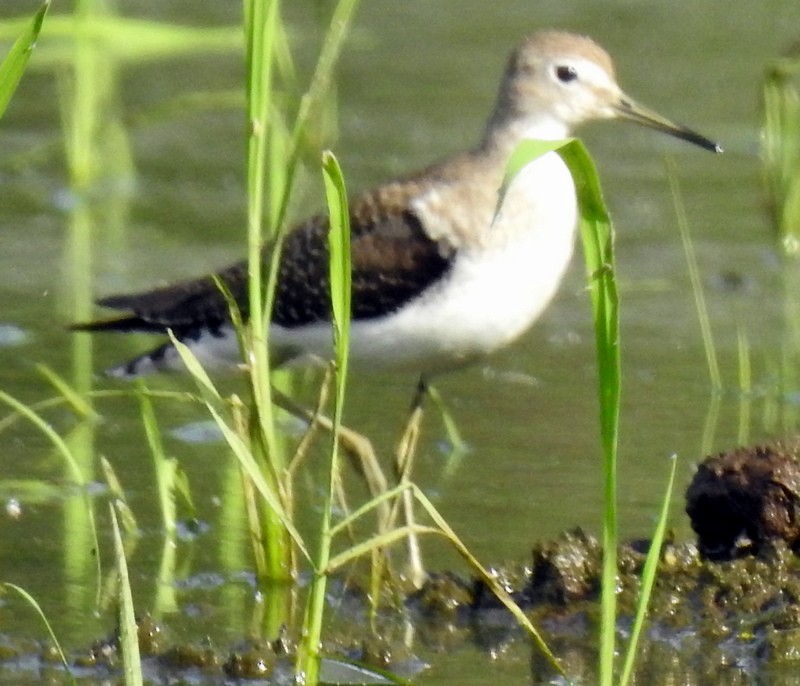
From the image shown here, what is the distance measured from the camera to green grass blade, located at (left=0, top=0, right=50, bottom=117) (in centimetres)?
374

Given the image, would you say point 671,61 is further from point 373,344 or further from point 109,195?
point 373,344

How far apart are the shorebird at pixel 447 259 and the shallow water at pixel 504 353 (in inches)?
13.1

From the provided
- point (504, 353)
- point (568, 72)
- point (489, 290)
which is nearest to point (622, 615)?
point (489, 290)

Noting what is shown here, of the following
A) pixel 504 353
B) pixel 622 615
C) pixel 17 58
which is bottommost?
pixel 622 615

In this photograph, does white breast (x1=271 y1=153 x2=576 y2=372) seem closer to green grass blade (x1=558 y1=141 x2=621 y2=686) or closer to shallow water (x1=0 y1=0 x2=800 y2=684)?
shallow water (x1=0 y1=0 x2=800 y2=684)

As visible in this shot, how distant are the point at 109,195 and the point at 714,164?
2.96 m

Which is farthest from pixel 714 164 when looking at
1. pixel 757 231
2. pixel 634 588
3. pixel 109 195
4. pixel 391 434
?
pixel 634 588

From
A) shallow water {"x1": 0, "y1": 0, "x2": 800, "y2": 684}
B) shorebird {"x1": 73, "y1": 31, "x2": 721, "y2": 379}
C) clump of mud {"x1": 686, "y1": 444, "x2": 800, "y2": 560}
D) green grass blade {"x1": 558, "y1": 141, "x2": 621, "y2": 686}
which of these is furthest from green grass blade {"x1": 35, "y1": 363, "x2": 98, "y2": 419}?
green grass blade {"x1": 558, "y1": 141, "x2": 621, "y2": 686}

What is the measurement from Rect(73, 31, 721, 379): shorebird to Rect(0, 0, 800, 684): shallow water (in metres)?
0.33

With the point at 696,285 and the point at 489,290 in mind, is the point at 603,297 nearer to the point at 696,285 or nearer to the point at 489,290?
the point at 489,290

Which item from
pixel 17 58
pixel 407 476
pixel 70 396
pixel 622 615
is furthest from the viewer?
pixel 70 396

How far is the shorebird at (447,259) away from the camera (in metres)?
5.61

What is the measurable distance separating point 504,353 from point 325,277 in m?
1.54

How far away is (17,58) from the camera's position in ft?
12.4
